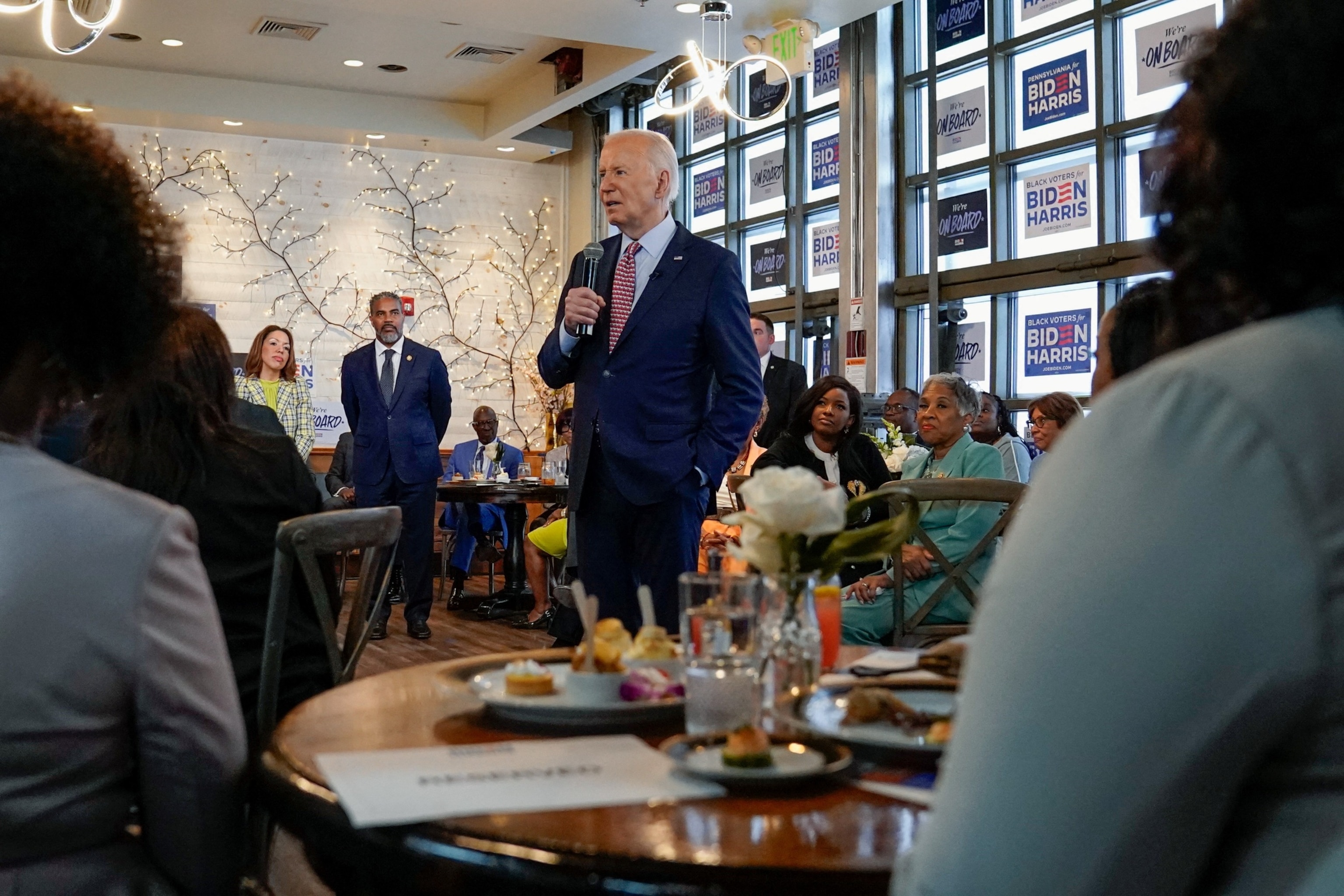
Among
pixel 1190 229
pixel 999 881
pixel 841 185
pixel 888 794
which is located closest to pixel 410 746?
pixel 888 794

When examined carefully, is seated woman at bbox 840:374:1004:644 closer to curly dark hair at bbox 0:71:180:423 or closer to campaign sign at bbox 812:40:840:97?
curly dark hair at bbox 0:71:180:423

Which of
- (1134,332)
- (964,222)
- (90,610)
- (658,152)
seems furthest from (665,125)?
(90,610)

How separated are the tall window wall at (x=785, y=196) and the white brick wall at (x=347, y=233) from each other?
208 centimetres

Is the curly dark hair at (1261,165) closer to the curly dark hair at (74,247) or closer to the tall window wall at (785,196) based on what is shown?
the curly dark hair at (74,247)

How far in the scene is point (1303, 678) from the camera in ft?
1.76

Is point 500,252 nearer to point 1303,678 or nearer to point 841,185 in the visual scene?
point 841,185

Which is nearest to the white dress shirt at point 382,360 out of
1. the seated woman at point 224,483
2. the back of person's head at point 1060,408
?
the back of person's head at point 1060,408

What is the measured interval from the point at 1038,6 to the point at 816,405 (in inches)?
145

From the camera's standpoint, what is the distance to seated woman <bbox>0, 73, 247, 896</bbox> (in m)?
0.99

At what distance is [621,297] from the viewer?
10.2 ft

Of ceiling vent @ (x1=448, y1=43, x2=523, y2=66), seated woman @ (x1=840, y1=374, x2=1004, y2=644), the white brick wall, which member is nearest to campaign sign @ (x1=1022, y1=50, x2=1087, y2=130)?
ceiling vent @ (x1=448, y1=43, x2=523, y2=66)

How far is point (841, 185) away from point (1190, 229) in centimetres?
758

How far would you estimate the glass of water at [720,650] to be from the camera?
1.14 metres

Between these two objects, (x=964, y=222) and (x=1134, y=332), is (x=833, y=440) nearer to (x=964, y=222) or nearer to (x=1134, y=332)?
(x=1134, y=332)
